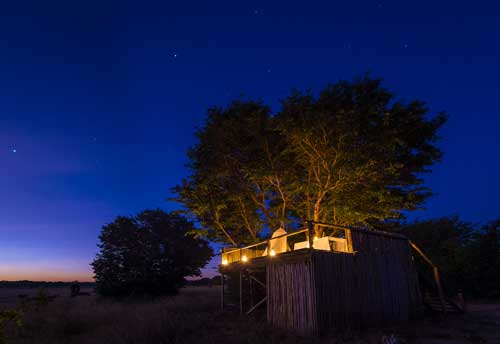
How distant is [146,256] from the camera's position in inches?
1214

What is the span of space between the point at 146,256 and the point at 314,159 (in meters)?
22.1

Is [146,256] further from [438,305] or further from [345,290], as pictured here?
[438,305]

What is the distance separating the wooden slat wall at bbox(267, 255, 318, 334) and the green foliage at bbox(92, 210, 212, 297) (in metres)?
18.8

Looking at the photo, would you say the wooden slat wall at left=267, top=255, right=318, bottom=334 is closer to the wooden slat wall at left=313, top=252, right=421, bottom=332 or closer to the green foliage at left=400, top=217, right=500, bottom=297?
the wooden slat wall at left=313, top=252, right=421, bottom=332

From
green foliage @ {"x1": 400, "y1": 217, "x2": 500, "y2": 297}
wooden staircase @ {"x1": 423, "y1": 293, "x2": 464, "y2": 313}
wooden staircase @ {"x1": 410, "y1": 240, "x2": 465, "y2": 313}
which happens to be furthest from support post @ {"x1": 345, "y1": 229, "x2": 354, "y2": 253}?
green foliage @ {"x1": 400, "y1": 217, "x2": 500, "y2": 297}

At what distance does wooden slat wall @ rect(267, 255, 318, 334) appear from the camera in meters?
11.5

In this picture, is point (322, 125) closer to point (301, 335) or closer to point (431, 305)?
point (301, 335)

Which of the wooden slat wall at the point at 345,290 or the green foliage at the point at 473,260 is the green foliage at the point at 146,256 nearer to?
the wooden slat wall at the point at 345,290

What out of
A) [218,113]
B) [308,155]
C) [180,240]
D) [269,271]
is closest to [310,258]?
[269,271]

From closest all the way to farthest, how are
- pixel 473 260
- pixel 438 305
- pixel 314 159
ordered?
pixel 314 159 < pixel 438 305 < pixel 473 260

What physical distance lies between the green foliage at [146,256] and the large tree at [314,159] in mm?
12530

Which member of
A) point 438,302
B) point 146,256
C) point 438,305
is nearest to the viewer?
point 438,305

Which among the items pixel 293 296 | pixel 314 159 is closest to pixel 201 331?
pixel 293 296

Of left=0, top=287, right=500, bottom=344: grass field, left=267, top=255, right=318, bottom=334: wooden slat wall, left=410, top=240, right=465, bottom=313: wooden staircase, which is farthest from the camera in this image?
left=410, top=240, right=465, bottom=313: wooden staircase
